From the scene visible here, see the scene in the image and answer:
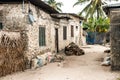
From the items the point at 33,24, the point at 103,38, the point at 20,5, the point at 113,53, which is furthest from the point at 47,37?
the point at 103,38

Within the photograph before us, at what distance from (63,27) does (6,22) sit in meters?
9.11

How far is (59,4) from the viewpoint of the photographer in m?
42.2

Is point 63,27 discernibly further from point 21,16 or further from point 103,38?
point 103,38

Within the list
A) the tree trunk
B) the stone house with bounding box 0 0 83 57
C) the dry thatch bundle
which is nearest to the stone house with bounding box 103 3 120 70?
the tree trunk

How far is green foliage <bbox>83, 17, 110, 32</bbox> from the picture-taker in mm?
31864

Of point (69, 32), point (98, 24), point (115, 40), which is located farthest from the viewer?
point (98, 24)

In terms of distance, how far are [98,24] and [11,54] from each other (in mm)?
21801

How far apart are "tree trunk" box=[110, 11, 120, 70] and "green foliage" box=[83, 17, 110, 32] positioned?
63.0 feet

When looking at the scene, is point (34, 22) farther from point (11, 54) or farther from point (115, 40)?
point (115, 40)

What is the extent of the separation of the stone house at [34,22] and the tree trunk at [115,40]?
3932 mm

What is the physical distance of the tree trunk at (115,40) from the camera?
40.9 feet

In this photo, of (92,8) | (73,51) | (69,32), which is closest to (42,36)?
(73,51)

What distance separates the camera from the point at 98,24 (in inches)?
1276

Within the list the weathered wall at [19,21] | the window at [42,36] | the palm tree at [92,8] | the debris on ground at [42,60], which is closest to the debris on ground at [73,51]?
the debris on ground at [42,60]
